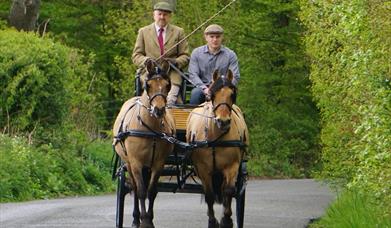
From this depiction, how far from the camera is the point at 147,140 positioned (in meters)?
14.1

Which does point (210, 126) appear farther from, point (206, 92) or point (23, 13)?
point (23, 13)

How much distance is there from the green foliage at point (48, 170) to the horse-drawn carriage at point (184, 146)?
7.50 metres

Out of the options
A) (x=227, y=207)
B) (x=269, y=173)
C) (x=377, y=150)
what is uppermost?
(x=377, y=150)

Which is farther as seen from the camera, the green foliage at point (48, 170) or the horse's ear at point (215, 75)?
the green foliage at point (48, 170)

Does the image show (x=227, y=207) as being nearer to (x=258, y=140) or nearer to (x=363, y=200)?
(x=363, y=200)

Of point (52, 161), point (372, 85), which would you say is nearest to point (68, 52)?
point (52, 161)

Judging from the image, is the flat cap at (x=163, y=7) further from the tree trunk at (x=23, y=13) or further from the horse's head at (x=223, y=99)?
the tree trunk at (x=23, y=13)

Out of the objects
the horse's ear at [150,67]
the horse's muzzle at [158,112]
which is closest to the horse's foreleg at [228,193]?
the horse's muzzle at [158,112]

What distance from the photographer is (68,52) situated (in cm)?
2777

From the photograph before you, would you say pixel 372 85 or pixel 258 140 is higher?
pixel 372 85

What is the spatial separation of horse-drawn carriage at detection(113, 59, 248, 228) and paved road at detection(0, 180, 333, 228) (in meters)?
1.69

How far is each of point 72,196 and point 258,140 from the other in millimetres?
19305

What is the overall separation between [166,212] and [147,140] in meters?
4.67

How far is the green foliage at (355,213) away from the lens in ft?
42.4
